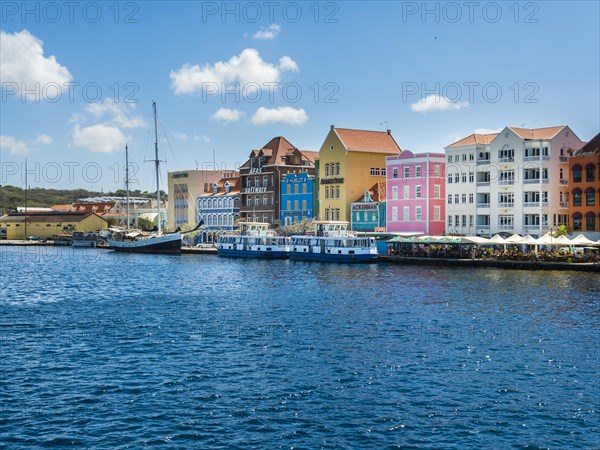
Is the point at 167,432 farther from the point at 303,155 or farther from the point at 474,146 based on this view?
the point at 303,155

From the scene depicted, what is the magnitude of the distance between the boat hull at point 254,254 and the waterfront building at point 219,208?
25.5 metres

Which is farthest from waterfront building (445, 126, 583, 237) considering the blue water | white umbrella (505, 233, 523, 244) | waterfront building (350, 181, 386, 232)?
the blue water

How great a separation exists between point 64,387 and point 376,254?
64.3m

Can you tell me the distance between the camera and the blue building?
12019cm

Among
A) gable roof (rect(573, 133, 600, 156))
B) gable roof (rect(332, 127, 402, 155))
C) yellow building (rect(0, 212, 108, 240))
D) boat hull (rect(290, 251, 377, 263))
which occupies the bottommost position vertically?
boat hull (rect(290, 251, 377, 263))

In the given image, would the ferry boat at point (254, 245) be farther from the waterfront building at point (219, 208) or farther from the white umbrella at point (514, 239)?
the white umbrella at point (514, 239)

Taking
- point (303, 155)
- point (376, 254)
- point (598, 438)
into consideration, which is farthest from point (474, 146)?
point (598, 438)

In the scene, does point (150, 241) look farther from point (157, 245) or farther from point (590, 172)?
point (590, 172)

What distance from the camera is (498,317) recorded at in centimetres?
4381

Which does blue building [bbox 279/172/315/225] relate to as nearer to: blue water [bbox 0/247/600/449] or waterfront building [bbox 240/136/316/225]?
waterfront building [bbox 240/136/316/225]

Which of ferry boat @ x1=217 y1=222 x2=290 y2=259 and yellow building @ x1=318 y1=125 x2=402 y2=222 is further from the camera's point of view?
yellow building @ x1=318 y1=125 x2=402 y2=222

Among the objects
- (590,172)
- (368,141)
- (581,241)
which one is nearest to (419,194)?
(368,141)

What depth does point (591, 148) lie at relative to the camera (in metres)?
84.3

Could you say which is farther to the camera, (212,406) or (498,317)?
(498,317)
